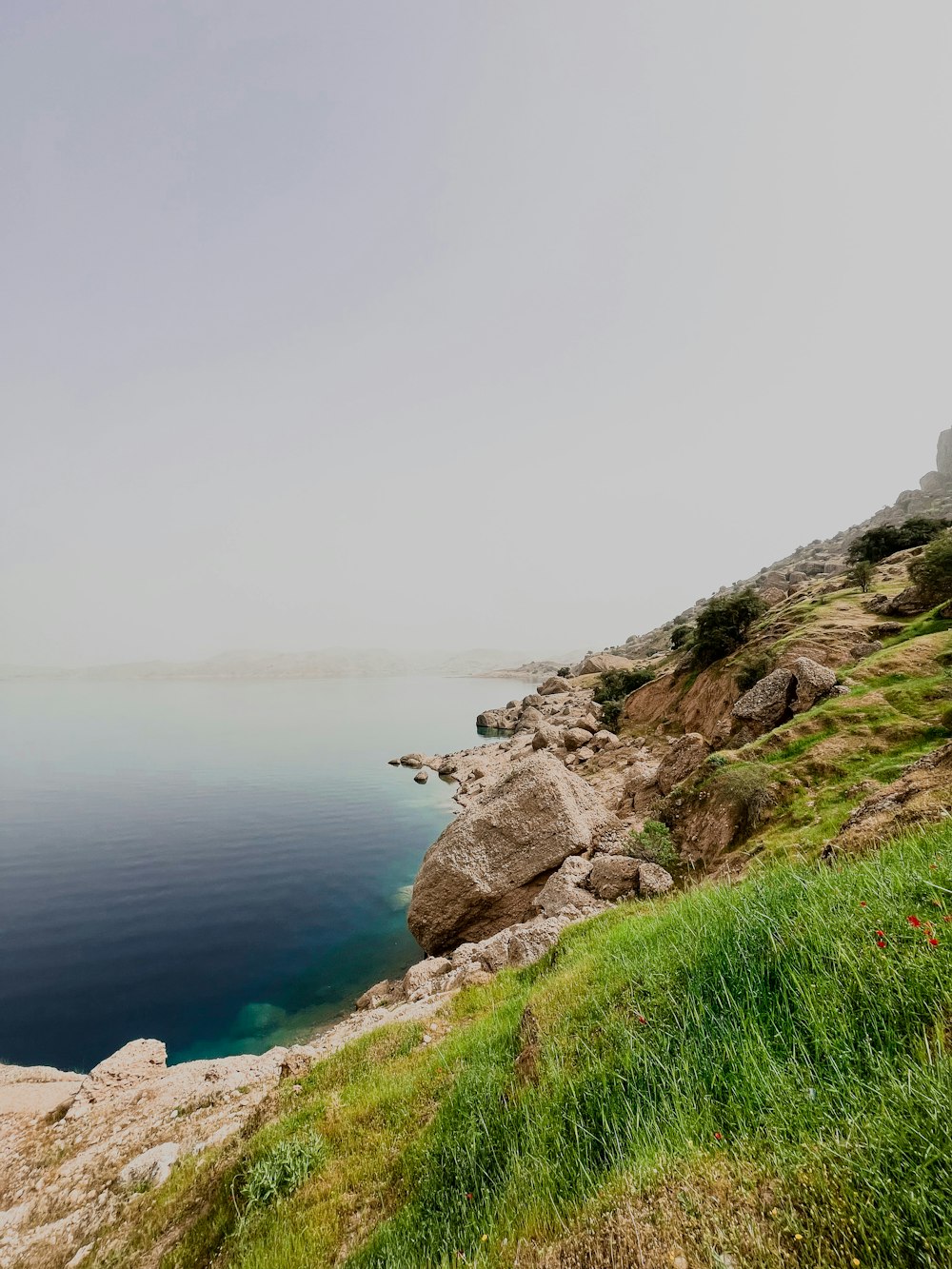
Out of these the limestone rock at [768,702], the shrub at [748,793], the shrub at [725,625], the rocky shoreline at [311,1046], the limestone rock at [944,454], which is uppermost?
the limestone rock at [944,454]

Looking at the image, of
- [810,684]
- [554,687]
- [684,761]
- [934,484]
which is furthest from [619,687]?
[934,484]

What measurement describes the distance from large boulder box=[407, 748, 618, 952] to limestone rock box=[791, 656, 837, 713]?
9163mm

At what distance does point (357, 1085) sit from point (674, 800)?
1268 cm

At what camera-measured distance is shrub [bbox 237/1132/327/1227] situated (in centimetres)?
473

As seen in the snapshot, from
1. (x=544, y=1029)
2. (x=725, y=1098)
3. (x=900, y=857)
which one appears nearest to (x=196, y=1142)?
Answer: (x=544, y=1029)

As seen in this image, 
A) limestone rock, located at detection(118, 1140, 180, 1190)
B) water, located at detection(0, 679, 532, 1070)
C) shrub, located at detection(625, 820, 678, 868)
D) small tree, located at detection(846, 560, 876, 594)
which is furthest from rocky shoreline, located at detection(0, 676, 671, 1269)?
small tree, located at detection(846, 560, 876, 594)

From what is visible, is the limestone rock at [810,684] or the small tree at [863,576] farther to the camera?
the small tree at [863,576]

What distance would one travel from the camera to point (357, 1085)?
6.35 metres

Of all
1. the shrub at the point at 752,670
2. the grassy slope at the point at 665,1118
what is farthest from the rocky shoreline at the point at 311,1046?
the shrub at the point at 752,670

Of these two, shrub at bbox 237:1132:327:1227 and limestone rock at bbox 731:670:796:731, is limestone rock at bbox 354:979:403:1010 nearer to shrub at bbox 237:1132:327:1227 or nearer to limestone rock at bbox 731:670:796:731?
shrub at bbox 237:1132:327:1227

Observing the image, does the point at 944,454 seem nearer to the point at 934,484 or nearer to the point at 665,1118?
the point at 934,484

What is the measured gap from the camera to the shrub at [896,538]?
42344 mm

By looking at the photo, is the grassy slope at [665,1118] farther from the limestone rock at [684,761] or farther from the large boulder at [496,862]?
the limestone rock at [684,761]

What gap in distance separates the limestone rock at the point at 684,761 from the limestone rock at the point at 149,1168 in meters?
17.6
